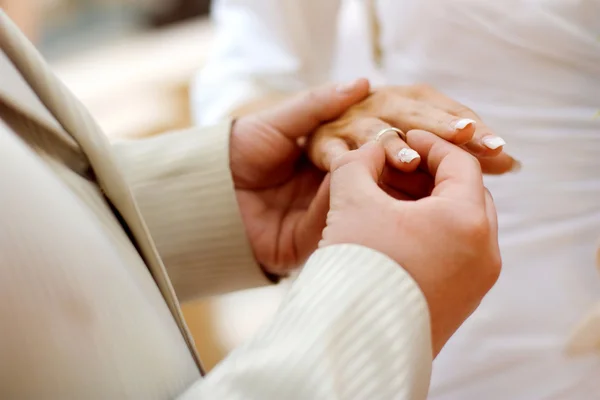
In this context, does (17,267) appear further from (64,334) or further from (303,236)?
(303,236)

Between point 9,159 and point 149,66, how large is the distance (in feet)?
5.63

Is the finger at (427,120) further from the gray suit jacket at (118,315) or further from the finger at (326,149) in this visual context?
the gray suit jacket at (118,315)

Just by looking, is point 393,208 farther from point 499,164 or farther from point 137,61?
point 137,61

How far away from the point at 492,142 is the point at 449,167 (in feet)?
0.22

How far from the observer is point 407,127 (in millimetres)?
512

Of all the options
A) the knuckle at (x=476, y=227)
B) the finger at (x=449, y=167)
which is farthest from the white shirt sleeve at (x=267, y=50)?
the knuckle at (x=476, y=227)

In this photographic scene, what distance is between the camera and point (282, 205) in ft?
2.18

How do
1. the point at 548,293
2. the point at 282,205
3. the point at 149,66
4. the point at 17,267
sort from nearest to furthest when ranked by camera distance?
the point at 17,267
the point at 548,293
the point at 282,205
the point at 149,66

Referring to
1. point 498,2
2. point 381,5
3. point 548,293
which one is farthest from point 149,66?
point 548,293

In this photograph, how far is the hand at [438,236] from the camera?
35cm

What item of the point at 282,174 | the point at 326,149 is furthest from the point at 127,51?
the point at 326,149

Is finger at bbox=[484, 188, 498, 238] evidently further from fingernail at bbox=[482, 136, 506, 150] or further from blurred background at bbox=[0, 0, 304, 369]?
blurred background at bbox=[0, 0, 304, 369]

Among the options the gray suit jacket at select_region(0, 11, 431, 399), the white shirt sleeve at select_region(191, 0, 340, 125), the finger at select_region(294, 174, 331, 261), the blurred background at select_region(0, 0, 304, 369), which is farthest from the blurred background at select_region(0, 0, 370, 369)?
Answer: the gray suit jacket at select_region(0, 11, 431, 399)

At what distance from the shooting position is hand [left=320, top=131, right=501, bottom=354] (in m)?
0.35
